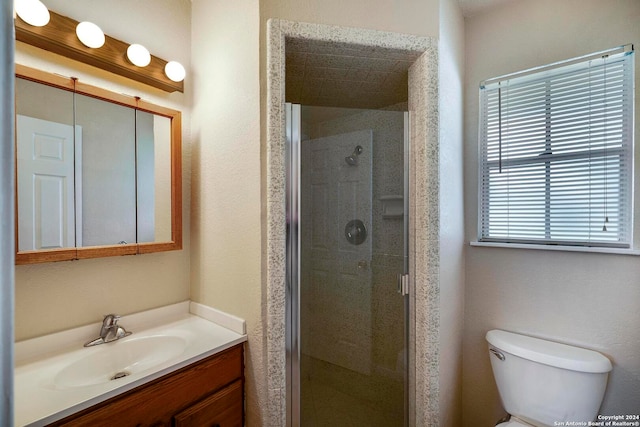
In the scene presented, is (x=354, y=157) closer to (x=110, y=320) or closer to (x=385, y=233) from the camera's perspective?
(x=385, y=233)

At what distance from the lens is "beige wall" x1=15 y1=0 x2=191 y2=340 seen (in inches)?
44.8

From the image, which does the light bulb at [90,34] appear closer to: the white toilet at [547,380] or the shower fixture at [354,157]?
the shower fixture at [354,157]

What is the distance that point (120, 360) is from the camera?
1.22 meters

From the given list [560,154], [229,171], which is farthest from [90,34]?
[560,154]

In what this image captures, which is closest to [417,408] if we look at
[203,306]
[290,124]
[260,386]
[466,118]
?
[260,386]

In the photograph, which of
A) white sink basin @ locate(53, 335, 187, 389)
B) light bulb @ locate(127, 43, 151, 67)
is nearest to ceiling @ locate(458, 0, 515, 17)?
light bulb @ locate(127, 43, 151, 67)

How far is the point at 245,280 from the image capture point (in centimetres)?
129

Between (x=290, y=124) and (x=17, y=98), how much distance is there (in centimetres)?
105

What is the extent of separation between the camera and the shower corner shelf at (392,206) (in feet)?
4.97

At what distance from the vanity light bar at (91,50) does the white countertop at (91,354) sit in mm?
1193

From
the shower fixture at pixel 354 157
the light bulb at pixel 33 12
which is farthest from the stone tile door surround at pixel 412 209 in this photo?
the light bulb at pixel 33 12

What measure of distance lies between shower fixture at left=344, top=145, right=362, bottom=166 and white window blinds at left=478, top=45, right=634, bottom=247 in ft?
2.55

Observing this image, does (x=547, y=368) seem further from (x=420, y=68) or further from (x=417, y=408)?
(x=420, y=68)

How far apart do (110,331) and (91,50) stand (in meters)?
1.26
